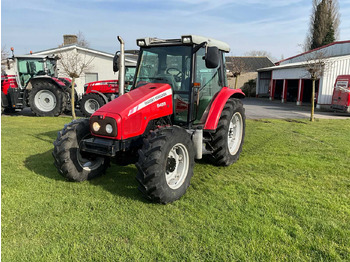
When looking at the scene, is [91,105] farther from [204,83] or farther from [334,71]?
[334,71]

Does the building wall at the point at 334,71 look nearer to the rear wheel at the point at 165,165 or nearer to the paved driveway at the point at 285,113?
the paved driveway at the point at 285,113

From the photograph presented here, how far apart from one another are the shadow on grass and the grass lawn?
0.05ft

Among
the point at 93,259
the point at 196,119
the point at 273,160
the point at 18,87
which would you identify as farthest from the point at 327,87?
the point at 93,259

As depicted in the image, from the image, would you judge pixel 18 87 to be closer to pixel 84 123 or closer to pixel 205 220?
pixel 84 123

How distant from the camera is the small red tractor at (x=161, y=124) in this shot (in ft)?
10.7

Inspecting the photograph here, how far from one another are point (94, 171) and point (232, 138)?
2678 millimetres

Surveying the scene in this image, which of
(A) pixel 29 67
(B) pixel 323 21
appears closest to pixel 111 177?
(A) pixel 29 67

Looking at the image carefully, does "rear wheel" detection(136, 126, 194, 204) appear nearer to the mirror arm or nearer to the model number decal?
the model number decal

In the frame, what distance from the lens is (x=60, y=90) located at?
36.5 feet

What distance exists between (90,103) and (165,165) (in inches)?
344

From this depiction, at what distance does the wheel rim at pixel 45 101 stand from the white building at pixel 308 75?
12490 mm

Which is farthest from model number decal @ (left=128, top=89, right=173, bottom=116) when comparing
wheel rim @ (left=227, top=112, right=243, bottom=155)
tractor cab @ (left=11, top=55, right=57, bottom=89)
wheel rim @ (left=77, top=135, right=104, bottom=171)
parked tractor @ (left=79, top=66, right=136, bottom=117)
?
tractor cab @ (left=11, top=55, right=57, bottom=89)

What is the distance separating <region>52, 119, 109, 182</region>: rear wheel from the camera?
11.9 ft

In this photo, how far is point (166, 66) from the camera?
416cm
